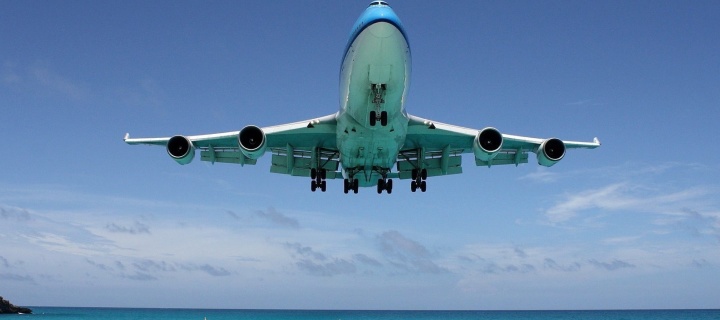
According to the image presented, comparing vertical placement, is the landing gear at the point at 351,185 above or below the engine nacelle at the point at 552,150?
below

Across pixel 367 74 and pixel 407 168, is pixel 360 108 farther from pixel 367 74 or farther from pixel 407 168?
pixel 407 168

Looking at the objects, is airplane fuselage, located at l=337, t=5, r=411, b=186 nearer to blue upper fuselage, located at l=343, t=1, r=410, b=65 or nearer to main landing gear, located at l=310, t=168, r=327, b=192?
blue upper fuselage, located at l=343, t=1, r=410, b=65

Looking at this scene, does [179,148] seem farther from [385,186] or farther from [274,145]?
[385,186]

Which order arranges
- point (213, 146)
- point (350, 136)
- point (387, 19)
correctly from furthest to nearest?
point (213, 146) → point (350, 136) → point (387, 19)

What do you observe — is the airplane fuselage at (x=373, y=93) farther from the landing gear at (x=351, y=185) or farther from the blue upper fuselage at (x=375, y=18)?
the landing gear at (x=351, y=185)

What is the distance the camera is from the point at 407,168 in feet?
100

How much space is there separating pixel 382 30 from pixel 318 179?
12066 mm

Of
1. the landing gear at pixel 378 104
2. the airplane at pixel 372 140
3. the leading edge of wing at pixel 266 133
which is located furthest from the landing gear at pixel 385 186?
the landing gear at pixel 378 104

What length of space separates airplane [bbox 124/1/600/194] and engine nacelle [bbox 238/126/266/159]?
35 millimetres

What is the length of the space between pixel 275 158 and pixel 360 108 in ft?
27.5

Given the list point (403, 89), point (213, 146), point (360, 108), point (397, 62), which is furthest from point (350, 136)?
point (213, 146)

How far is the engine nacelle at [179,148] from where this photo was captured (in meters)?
26.6

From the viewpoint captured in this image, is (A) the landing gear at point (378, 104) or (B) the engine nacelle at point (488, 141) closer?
(A) the landing gear at point (378, 104)

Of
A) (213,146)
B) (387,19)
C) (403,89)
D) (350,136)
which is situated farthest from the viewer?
(213,146)
